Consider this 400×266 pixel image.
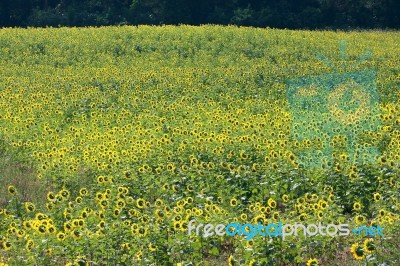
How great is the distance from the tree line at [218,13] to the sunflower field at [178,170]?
70.5 feet

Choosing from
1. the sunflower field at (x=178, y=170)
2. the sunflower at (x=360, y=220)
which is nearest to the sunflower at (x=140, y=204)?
the sunflower field at (x=178, y=170)

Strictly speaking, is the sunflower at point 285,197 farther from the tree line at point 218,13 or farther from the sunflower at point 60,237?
the tree line at point 218,13

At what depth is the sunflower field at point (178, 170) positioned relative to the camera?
7535mm

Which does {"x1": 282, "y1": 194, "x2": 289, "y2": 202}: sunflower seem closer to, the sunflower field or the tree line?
the sunflower field

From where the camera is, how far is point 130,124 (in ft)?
47.2

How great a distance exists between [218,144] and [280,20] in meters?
34.9

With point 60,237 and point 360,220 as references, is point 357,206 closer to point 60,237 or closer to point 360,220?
point 360,220

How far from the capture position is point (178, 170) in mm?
10273

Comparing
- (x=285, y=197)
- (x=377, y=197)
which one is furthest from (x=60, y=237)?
(x=377, y=197)

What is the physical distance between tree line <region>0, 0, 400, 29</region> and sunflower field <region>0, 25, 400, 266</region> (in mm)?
21487

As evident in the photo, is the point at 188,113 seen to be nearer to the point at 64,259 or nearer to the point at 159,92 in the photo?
the point at 159,92

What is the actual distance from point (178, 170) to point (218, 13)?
3582 centimetres

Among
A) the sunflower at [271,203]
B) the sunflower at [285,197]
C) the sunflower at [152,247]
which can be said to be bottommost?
the sunflower at [152,247]

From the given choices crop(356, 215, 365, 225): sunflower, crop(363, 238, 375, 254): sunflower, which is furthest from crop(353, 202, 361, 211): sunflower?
crop(363, 238, 375, 254): sunflower
